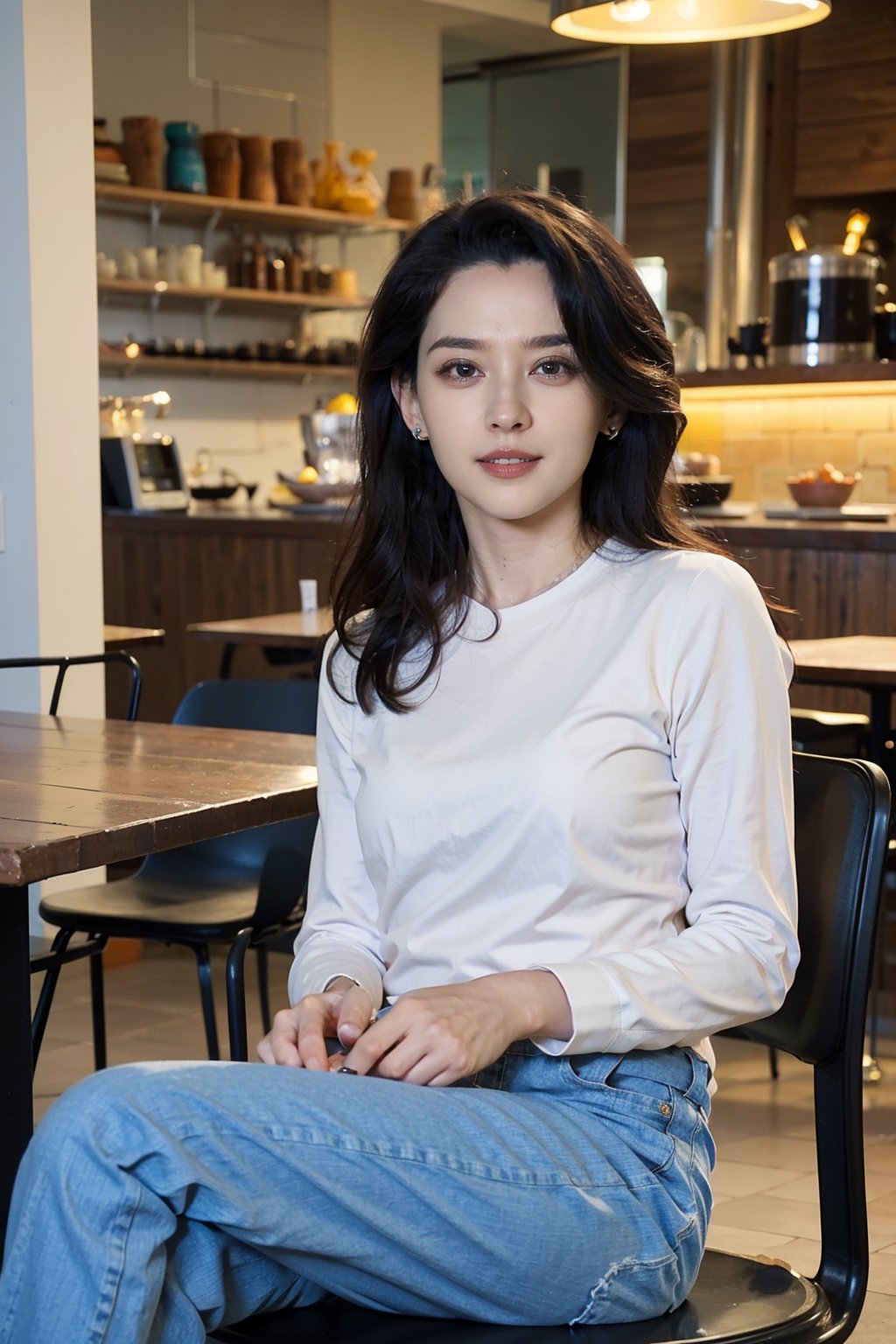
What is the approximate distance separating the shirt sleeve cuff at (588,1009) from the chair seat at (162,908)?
4.64 feet

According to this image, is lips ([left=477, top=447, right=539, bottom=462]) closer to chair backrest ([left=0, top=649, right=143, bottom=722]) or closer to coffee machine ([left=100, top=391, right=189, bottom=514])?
chair backrest ([left=0, top=649, right=143, bottom=722])

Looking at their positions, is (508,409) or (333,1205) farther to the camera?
(508,409)

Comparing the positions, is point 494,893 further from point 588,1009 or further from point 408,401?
point 408,401

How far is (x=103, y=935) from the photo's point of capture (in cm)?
270

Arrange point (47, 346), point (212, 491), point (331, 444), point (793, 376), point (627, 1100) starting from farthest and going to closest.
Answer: point (212, 491)
point (331, 444)
point (793, 376)
point (47, 346)
point (627, 1100)

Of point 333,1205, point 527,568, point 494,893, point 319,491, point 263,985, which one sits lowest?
point 263,985

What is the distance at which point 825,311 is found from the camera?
15.5 feet

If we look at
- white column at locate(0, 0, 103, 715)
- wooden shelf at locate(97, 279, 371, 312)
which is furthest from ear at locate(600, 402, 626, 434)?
wooden shelf at locate(97, 279, 371, 312)

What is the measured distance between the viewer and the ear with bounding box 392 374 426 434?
5.10 ft

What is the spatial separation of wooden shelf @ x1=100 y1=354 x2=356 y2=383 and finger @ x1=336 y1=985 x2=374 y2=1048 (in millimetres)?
5101

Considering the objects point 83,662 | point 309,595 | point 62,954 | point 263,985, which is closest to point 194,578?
point 309,595

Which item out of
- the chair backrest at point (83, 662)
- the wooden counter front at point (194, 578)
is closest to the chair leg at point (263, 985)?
the chair backrest at point (83, 662)

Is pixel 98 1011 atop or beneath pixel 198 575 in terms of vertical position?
beneath

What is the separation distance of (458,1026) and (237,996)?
1111mm
